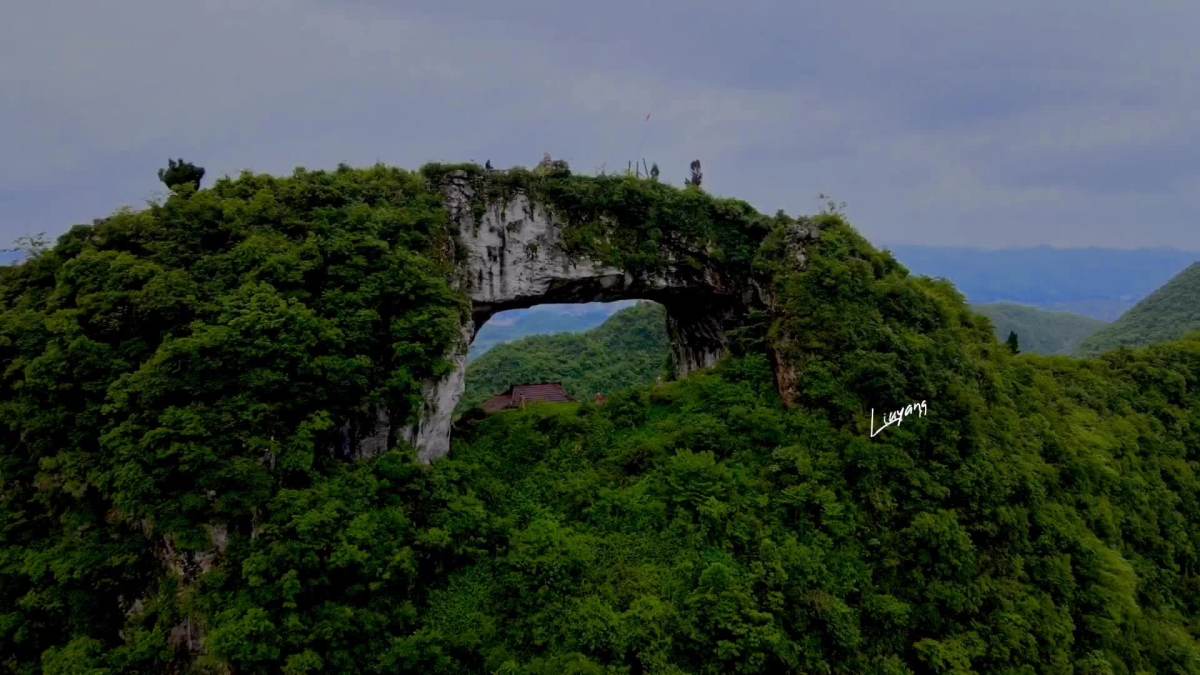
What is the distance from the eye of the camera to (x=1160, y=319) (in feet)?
162

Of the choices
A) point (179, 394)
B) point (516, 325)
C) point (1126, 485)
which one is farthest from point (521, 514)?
point (516, 325)

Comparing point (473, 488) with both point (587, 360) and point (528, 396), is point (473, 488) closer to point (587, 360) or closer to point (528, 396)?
point (528, 396)

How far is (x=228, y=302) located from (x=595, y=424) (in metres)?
8.12

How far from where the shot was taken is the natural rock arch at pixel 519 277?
1407 cm

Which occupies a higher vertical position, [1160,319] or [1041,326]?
[1160,319]

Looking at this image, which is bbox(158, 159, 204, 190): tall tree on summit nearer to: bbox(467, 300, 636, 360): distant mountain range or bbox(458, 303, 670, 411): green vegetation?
bbox(458, 303, 670, 411): green vegetation

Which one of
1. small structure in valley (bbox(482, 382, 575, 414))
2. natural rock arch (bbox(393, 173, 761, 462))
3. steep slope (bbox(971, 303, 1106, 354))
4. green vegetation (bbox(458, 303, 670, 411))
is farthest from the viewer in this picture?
steep slope (bbox(971, 303, 1106, 354))

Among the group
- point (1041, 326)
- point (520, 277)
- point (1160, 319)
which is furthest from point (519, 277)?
point (1041, 326)

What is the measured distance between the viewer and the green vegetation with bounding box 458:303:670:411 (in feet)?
113

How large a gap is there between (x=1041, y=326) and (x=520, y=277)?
4241 inches

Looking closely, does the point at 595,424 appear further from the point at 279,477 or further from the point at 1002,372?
the point at 1002,372

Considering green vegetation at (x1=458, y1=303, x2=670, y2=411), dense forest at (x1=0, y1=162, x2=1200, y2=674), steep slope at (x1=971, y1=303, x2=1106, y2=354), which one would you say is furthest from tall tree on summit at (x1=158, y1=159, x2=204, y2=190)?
steep slope at (x1=971, y1=303, x2=1106, y2=354)

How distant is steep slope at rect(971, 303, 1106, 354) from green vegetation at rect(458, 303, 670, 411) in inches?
2565

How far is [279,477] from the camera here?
11.1 m
